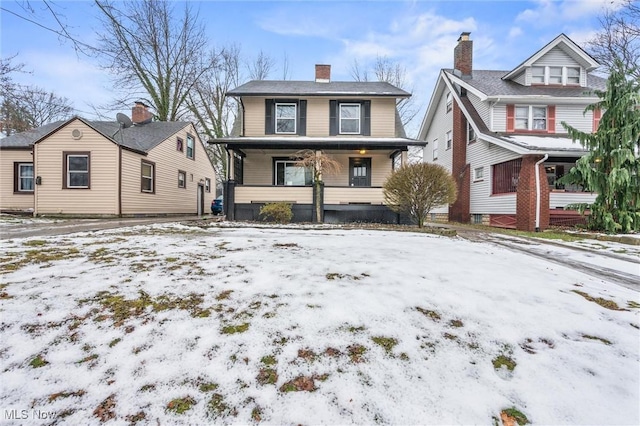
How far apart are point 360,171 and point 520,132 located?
7.71 m

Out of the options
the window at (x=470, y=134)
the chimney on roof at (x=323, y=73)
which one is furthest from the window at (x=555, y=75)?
the chimney on roof at (x=323, y=73)

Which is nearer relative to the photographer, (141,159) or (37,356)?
(37,356)

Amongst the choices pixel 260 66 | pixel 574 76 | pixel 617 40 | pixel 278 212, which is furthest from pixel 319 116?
pixel 617 40

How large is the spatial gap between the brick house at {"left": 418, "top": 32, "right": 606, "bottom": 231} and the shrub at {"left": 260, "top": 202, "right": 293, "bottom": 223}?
29.6 feet

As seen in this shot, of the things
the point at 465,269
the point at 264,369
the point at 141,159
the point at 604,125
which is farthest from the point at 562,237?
the point at 141,159

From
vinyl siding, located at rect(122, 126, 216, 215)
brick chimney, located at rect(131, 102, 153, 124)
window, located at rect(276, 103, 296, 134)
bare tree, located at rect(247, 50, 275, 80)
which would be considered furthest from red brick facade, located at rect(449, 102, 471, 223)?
brick chimney, located at rect(131, 102, 153, 124)

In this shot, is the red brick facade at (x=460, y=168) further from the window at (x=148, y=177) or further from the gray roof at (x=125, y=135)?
the gray roof at (x=125, y=135)

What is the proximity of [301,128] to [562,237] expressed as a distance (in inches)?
412

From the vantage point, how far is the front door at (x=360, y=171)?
13.2m

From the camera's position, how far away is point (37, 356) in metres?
1.68

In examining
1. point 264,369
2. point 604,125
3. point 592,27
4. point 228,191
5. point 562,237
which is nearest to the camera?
point 264,369

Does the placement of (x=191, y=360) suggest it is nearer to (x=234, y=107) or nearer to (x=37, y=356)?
(x=37, y=356)

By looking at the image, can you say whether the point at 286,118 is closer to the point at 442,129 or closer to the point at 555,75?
the point at 442,129

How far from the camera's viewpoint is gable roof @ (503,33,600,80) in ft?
42.2
